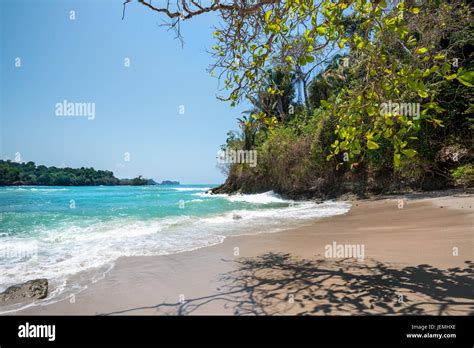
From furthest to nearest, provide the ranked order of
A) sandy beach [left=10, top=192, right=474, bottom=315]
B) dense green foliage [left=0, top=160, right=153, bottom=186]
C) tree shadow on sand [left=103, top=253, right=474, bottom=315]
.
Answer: dense green foliage [left=0, top=160, right=153, bottom=186]
sandy beach [left=10, top=192, right=474, bottom=315]
tree shadow on sand [left=103, top=253, right=474, bottom=315]

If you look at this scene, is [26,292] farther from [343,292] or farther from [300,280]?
[343,292]

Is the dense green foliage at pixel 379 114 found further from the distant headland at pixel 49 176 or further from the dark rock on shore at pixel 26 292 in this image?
the distant headland at pixel 49 176

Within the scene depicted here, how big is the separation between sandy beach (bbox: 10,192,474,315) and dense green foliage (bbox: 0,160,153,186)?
8791cm

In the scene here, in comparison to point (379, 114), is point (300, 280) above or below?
below

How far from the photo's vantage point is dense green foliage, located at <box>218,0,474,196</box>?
3453 mm

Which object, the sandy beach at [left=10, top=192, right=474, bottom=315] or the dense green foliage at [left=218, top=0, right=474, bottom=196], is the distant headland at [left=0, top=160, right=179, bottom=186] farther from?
the sandy beach at [left=10, top=192, right=474, bottom=315]

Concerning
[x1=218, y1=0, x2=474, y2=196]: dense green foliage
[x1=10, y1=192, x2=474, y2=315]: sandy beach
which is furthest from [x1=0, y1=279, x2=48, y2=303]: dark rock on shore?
[x1=218, y1=0, x2=474, y2=196]: dense green foliage

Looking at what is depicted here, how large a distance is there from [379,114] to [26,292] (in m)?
5.72

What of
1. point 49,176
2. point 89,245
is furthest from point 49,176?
point 89,245

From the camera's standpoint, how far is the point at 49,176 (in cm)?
9125

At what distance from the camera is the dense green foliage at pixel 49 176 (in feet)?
248

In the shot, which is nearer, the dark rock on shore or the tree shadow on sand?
the tree shadow on sand

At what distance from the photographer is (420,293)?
3344mm
